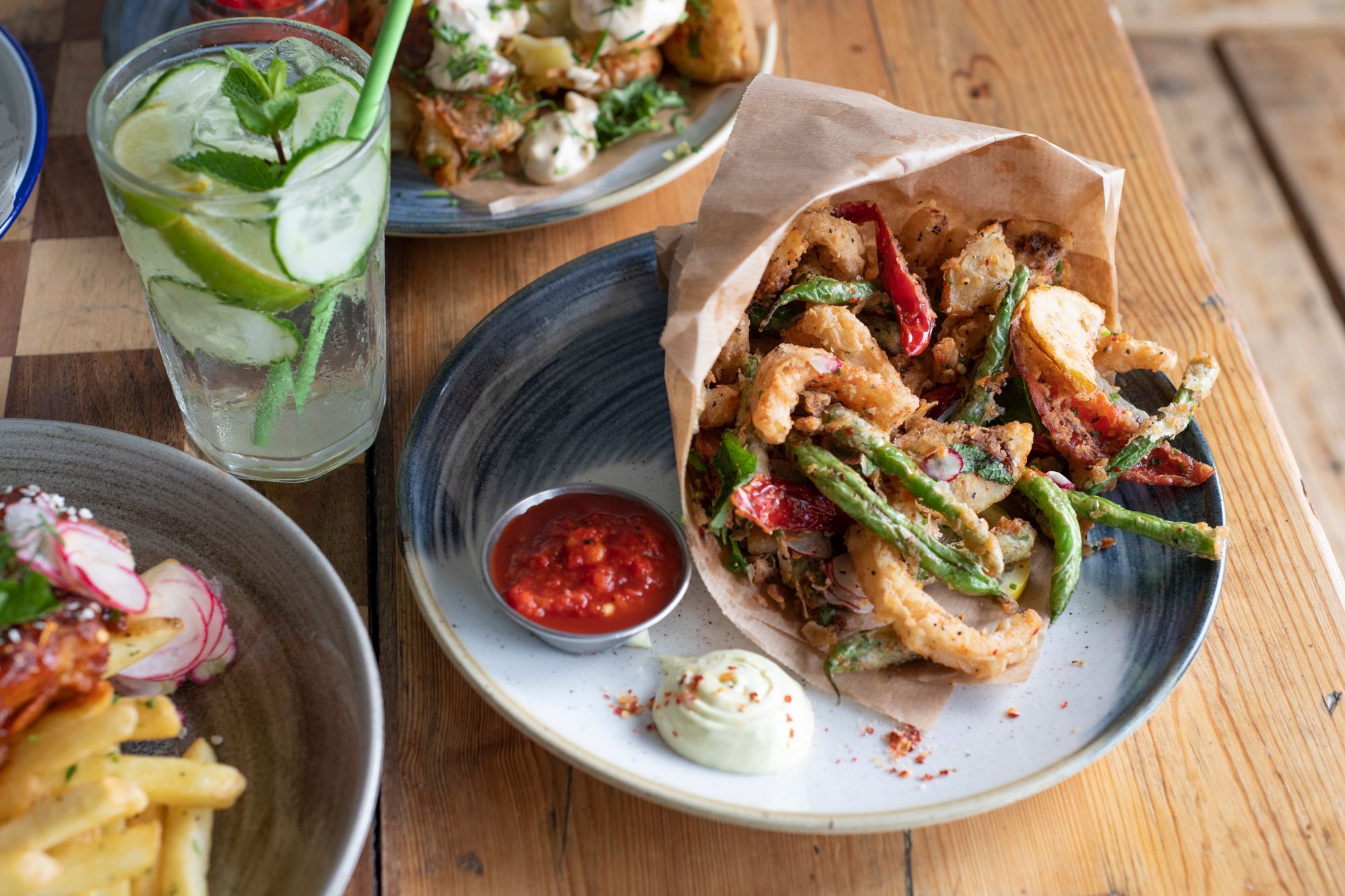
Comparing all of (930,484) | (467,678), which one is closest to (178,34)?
(467,678)

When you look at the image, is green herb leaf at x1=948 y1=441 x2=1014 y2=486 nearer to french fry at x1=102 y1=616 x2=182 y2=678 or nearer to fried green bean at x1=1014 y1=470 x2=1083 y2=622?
fried green bean at x1=1014 y1=470 x2=1083 y2=622

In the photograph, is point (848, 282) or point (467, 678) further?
point (848, 282)

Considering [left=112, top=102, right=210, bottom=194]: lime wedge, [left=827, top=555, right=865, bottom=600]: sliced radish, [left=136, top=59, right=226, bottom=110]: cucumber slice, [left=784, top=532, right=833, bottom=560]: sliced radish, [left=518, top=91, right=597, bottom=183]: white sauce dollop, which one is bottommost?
[left=827, top=555, right=865, bottom=600]: sliced radish

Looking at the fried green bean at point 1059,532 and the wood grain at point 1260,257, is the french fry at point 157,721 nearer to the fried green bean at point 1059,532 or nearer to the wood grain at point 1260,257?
the fried green bean at point 1059,532

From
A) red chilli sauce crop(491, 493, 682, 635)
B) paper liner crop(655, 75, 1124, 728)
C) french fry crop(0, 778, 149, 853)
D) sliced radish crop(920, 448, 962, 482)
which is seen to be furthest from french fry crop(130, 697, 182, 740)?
sliced radish crop(920, 448, 962, 482)

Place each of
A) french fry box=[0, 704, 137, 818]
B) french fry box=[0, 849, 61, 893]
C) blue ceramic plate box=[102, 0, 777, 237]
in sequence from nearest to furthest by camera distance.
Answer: french fry box=[0, 849, 61, 893]
french fry box=[0, 704, 137, 818]
blue ceramic plate box=[102, 0, 777, 237]

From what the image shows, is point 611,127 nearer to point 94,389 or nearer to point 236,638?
point 94,389
